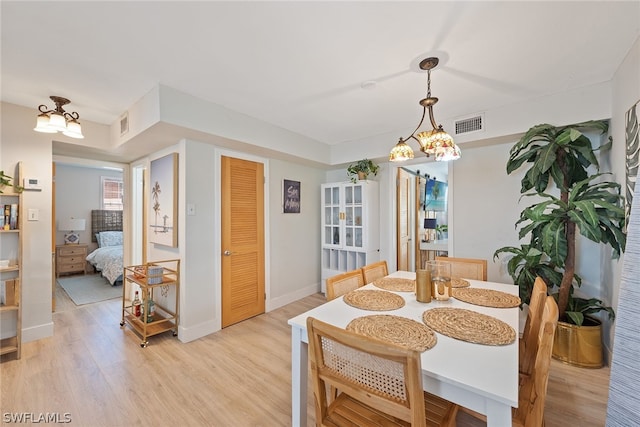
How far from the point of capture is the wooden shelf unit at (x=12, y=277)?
92.0 inches

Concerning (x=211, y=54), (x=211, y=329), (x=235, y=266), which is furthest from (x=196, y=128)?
(x=211, y=329)

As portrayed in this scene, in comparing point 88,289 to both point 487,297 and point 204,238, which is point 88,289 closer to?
point 204,238

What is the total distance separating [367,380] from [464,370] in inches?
14.0

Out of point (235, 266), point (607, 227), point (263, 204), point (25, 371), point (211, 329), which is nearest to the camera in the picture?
point (607, 227)

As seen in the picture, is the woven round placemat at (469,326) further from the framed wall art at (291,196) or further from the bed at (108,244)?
the bed at (108,244)

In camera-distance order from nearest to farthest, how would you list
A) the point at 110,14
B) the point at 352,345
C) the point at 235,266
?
the point at 352,345, the point at 110,14, the point at 235,266

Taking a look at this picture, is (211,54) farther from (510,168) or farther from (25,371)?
(25,371)

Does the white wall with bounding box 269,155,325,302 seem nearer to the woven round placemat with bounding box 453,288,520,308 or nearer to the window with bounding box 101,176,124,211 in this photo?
the woven round placemat with bounding box 453,288,520,308

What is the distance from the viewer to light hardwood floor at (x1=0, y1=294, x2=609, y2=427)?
1.71 meters

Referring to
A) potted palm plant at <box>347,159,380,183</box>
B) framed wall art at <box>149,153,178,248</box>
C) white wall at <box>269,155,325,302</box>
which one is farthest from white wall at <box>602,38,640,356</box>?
framed wall art at <box>149,153,178,248</box>

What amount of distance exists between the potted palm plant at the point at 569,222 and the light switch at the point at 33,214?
4.56 meters

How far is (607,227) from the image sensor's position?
193cm

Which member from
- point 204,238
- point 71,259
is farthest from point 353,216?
point 71,259

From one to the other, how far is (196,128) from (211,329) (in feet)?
6.88
